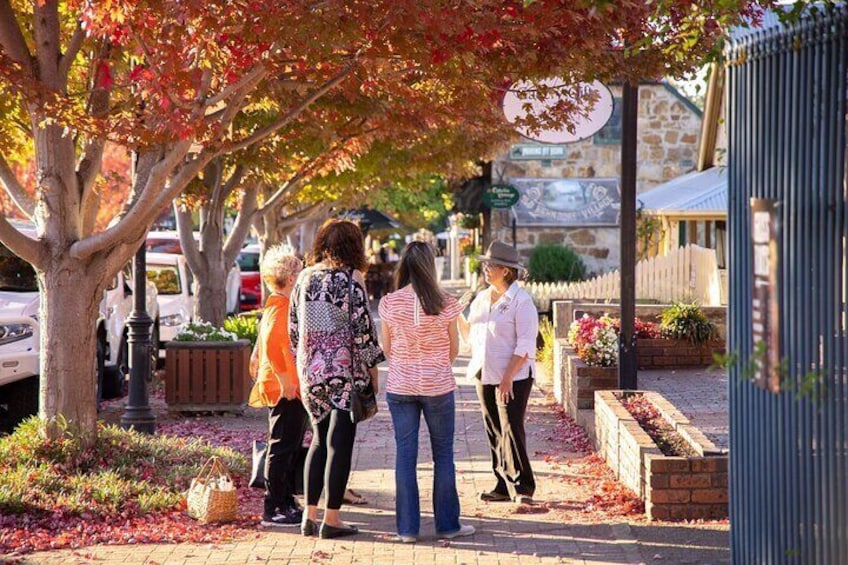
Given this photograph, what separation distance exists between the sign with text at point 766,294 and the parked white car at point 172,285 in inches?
622

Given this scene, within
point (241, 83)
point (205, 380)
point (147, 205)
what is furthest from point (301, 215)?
point (241, 83)

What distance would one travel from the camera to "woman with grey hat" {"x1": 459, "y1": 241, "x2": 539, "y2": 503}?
8.89 m

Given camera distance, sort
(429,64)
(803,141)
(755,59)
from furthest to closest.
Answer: (429,64) < (755,59) < (803,141)

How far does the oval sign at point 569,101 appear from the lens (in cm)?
1107

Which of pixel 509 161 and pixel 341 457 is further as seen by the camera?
pixel 509 161

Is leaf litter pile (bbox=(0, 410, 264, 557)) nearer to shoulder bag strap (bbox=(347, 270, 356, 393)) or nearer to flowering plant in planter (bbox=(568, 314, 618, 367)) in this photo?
shoulder bag strap (bbox=(347, 270, 356, 393))

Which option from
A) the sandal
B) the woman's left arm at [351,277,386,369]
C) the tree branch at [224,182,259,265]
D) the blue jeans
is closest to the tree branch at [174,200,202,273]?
the tree branch at [224,182,259,265]

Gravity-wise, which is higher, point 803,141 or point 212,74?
point 212,74

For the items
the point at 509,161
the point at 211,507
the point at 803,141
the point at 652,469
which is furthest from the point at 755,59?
the point at 509,161

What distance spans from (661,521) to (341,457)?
6.29ft

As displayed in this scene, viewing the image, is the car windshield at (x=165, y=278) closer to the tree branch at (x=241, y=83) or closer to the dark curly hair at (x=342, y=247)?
the tree branch at (x=241, y=83)

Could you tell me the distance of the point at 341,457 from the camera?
8.01 m

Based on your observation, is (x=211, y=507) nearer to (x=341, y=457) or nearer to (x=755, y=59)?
(x=341, y=457)

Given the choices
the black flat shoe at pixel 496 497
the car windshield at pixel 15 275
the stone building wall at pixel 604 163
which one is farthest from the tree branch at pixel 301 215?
the black flat shoe at pixel 496 497
